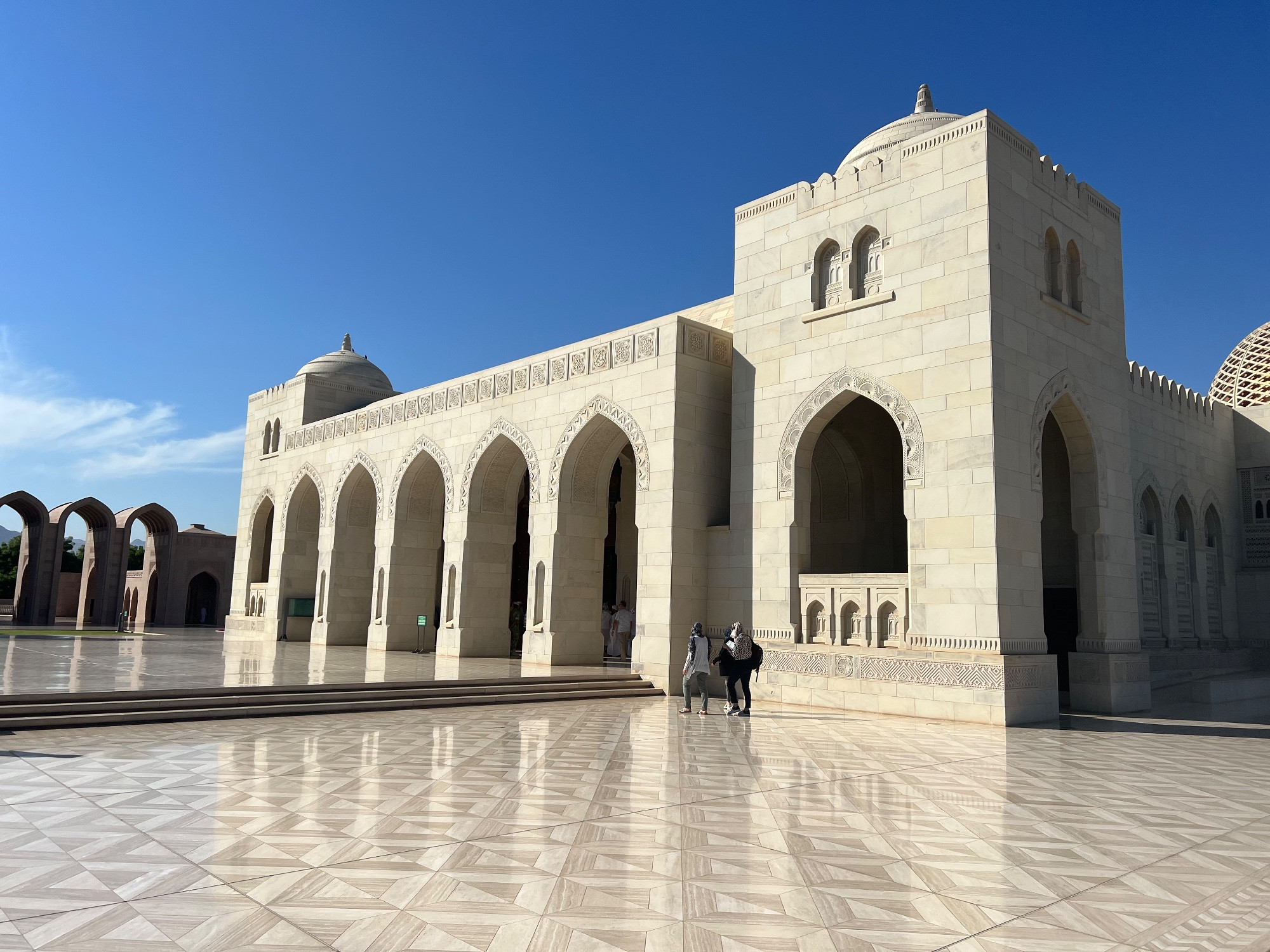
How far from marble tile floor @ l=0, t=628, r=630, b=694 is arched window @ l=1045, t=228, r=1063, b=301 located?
8362 millimetres

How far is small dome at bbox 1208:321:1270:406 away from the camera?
894 inches

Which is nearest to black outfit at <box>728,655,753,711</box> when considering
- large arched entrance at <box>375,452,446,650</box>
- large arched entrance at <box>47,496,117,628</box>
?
large arched entrance at <box>375,452,446,650</box>

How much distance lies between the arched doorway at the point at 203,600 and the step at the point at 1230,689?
1322 inches

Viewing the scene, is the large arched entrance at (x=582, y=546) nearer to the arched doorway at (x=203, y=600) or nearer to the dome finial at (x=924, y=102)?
the dome finial at (x=924, y=102)

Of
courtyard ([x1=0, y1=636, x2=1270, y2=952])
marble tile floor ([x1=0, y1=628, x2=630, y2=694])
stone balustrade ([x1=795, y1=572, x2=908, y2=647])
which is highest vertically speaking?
stone balustrade ([x1=795, y1=572, x2=908, y2=647])

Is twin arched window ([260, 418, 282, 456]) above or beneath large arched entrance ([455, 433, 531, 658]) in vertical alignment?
above

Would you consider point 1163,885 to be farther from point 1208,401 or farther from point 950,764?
point 1208,401

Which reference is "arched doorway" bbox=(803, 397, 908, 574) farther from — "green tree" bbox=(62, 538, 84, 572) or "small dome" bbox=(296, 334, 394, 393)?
"green tree" bbox=(62, 538, 84, 572)

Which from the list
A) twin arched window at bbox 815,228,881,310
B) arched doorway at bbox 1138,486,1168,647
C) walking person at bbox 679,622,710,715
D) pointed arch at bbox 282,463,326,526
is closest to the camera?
walking person at bbox 679,622,710,715

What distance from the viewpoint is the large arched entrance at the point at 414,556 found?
19.3 meters

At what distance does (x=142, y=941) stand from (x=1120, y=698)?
12.2 meters

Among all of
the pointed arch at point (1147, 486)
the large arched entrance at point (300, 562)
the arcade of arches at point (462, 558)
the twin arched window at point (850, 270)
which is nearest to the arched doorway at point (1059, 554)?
the pointed arch at point (1147, 486)

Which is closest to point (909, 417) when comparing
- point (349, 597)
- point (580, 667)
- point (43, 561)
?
point (580, 667)

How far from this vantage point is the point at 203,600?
37531 mm
